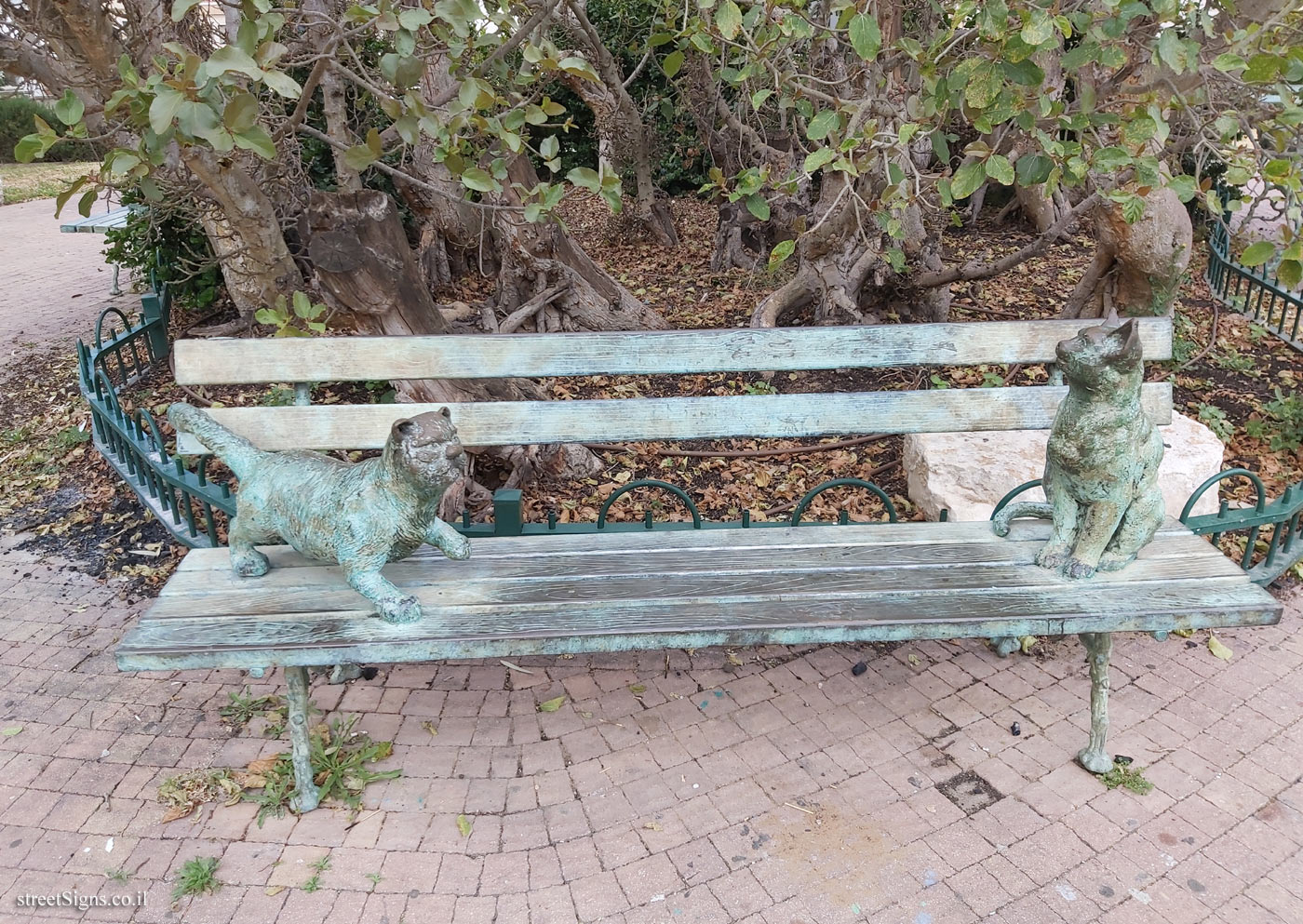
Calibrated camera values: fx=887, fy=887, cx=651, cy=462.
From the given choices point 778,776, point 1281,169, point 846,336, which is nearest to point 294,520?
point 778,776

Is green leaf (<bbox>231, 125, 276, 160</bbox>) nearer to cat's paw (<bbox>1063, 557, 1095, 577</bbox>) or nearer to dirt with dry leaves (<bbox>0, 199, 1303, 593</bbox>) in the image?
dirt with dry leaves (<bbox>0, 199, 1303, 593</bbox>)

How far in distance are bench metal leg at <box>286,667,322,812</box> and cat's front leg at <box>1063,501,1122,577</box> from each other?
2.48 metres

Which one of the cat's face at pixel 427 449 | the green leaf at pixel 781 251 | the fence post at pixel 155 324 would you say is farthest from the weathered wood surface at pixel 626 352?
the fence post at pixel 155 324

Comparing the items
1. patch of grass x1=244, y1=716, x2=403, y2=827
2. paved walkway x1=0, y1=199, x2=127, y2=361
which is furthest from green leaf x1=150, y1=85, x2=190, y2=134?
paved walkway x1=0, y1=199, x2=127, y2=361

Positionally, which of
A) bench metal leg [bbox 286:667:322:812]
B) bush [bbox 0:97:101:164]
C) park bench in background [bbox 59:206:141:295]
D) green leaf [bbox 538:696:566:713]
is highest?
bush [bbox 0:97:101:164]

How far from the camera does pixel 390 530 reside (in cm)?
266

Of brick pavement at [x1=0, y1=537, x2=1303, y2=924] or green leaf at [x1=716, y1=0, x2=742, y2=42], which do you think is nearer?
brick pavement at [x1=0, y1=537, x2=1303, y2=924]

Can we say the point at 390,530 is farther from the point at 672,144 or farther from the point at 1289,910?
the point at 672,144

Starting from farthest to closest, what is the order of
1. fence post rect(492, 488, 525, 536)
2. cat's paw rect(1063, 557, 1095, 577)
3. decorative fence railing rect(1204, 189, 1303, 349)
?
decorative fence railing rect(1204, 189, 1303, 349) → fence post rect(492, 488, 525, 536) → cat's paw rect(1063, 557, 1095, 577)

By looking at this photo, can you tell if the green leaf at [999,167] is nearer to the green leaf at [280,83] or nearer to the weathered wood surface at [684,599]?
the weathered wood surface at [684,599]

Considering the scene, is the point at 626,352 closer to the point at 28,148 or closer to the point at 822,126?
the point at 822,126

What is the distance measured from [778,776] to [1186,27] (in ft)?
13.1

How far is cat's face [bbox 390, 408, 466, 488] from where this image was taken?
251 centimetres

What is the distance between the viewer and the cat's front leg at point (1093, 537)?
280 cm
